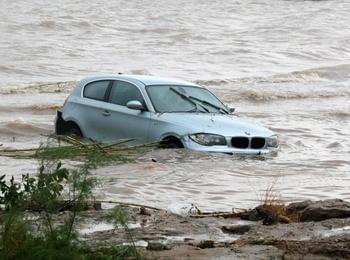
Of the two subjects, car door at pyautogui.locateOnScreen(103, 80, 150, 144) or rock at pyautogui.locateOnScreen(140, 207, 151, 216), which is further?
car door at pyautogui.locateOnScreen(103, 80, 150, 144)

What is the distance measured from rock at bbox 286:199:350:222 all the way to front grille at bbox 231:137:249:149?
4545 mm

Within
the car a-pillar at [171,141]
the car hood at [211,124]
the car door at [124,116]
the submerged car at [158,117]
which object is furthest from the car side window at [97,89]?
the car a-pillar at [171,141]

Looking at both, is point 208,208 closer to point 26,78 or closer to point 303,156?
point 303,156

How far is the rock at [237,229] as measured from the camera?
8688mm

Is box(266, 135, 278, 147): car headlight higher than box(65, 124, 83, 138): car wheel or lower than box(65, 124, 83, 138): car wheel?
higher

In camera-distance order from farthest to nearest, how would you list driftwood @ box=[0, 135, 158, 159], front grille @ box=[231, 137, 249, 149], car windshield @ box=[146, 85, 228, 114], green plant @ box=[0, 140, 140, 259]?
1. car windshield @ box=[146, 85, 228, 114]
2. front grille @ box=[231, 137, 249, 149]
3. driftwood @ box=[0, 135, 158, 159]
4. green plant @ box=[0, 140, 140, 259]

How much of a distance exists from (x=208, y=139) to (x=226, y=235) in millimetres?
5686

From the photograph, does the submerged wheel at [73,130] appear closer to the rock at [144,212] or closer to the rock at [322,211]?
the rock at [144,212]

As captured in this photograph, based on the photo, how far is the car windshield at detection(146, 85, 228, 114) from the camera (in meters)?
14.8

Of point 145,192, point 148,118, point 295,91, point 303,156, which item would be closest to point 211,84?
point 295,91

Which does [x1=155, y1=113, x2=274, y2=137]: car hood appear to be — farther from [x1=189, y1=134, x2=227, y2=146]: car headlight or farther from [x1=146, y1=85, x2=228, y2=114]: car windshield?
[x1=146, y1=85, x2=228, y2=114]: car windshield

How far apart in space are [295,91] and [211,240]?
2363 centimetres

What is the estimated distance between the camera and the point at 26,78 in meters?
32.7

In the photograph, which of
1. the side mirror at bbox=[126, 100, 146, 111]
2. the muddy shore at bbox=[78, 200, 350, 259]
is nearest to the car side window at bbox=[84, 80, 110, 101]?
the side mirror at bbox=[126, 100, 146, 111]
